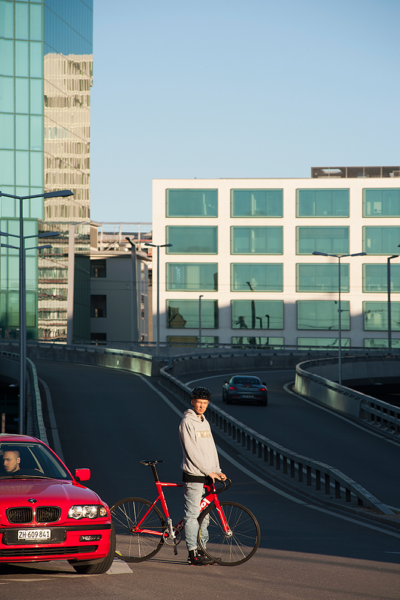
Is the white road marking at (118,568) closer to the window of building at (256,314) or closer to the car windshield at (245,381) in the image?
the car windshield at (245,381)

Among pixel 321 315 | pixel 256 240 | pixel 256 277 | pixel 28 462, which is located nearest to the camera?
pixel 28 462

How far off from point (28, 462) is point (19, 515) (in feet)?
4.23

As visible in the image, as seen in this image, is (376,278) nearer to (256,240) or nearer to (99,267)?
(256,240)

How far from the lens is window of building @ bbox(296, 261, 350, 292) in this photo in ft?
269

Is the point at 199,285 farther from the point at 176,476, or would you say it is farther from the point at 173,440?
the point at 176,476

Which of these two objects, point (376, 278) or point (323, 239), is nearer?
point (376, 278)

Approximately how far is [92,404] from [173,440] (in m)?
9.24

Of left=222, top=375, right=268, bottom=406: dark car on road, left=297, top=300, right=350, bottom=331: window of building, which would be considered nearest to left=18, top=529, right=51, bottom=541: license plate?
left=222, top=375, right=268, bottom=406: dark car on road

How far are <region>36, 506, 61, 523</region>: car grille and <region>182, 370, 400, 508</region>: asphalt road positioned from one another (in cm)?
1015

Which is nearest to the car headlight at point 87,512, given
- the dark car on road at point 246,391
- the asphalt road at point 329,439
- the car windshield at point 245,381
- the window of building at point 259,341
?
the asphalt road at point 329,439

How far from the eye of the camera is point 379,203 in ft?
270

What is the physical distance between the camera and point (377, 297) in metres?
81.4

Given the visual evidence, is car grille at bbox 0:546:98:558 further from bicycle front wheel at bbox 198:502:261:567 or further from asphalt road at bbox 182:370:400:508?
asphalt road at bbox 182:370:400:508

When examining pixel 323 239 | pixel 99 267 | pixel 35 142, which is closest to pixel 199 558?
pixel 35 142
